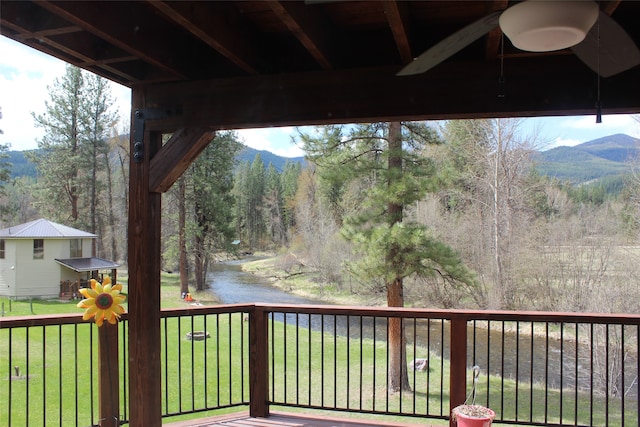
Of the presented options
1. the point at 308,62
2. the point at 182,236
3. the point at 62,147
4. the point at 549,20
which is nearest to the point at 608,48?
the point at 549,20

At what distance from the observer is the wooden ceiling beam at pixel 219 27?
1843mm

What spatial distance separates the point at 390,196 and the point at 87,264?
22.5 ft

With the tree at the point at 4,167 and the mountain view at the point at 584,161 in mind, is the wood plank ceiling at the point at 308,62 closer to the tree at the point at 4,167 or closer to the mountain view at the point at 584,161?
the mountain view at the point at 584,161

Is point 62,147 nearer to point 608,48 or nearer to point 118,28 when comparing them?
point 118,28

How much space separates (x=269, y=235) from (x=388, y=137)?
29.6ft

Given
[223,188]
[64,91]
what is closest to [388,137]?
[223,188]

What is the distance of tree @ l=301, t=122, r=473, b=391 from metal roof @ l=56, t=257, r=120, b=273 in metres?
5.44

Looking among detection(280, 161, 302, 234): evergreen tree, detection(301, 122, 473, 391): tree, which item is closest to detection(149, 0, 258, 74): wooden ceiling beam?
detection(301, 122, 473, 391): tree

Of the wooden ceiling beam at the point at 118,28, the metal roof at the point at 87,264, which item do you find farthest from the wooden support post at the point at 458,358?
the metal roof at the point at 87,264

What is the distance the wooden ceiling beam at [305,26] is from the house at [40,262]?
27.6 ft

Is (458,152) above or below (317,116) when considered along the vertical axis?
above

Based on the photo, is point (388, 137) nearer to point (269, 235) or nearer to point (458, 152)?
point (458, 152)

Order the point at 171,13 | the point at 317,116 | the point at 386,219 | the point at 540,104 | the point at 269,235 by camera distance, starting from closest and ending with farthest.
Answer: the point at 171,13 < the point at 540,104 < the point at 317,116 < the point at 386,219 < the point at 269,235

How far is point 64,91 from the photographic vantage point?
43.8ft
